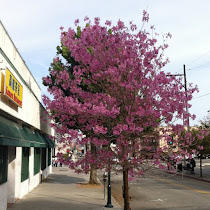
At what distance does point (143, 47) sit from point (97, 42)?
4.74 ft

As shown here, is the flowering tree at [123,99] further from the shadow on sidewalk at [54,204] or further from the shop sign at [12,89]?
the shadow on sidewalk at [54,204]

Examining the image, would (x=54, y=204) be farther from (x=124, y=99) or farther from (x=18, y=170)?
(x=124, y=99)

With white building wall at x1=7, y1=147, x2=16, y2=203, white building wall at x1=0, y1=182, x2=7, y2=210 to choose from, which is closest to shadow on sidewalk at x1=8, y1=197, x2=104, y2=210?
white building wall at x1=7, y1=147, x2=16, y2=203

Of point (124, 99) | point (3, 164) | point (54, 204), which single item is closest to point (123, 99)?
point (124, 99)

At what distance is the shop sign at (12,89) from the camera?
1023 centimetres

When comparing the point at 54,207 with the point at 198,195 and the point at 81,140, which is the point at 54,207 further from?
the point at 198,195

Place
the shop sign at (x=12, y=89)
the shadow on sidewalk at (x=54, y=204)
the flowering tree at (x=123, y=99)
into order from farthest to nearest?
the shadow on sidewalk at (x=54, y=204)
the shop sign at (x=12, y=89)
the flowering tree at (x=123, y=99)

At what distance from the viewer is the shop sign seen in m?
10.2

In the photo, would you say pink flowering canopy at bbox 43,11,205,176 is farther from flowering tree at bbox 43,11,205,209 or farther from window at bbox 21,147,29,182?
window at bbox 21,147,29,182

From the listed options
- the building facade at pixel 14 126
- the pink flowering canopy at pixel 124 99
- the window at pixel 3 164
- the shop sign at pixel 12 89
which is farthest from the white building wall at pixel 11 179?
the pink flowering canopy at pixel 124 99

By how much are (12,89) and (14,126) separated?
2.04 metres

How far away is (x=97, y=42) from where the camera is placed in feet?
31.2

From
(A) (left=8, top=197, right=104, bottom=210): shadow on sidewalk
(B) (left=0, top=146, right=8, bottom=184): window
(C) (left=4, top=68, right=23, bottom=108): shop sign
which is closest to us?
(C) (left=4, top=68, right=23, bottom=108): shop sign

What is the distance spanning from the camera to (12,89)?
439 inches
